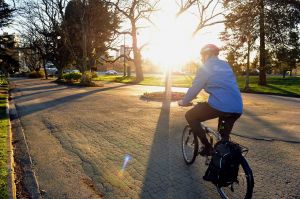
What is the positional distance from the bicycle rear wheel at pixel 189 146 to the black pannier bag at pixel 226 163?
4.26ft

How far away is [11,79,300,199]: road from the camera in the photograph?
5.08 meters

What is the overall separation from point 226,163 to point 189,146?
183cm

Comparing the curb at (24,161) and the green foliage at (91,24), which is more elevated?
the green foliage at (91,24)

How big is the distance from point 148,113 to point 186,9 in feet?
25.7

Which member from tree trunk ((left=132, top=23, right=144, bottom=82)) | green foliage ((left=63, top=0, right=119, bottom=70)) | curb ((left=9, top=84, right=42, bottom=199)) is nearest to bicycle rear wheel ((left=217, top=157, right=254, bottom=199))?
curb ((left=9, top=84, right=42, bottom=199))

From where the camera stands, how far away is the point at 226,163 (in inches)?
175

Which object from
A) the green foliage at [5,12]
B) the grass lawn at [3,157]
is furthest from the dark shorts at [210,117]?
the green foliage at [5,12]

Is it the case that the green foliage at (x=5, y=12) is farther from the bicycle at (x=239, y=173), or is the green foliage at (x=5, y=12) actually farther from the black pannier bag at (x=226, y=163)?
the black pannier bag at (x=226, y=163)

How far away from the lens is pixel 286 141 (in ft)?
27.5

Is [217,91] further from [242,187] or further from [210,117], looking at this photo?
[242,187]

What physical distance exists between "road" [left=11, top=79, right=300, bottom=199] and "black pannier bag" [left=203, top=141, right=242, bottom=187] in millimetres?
421

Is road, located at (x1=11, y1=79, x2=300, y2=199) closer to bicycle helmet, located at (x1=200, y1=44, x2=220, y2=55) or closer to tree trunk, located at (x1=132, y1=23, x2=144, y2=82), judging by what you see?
bicycle helmet, located at (x1=200, y1=44, x2=220, y2=55)

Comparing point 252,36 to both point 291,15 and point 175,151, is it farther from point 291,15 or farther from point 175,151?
point 175,151

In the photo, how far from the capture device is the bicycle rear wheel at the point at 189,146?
5988 mm
